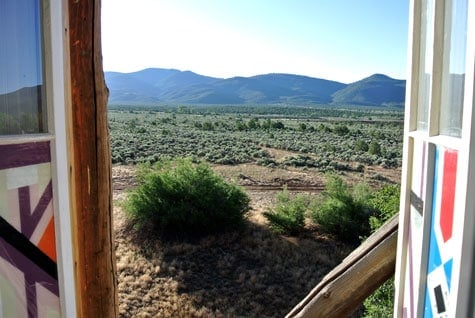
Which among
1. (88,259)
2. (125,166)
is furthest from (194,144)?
(88,259)

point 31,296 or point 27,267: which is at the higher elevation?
point 27,267

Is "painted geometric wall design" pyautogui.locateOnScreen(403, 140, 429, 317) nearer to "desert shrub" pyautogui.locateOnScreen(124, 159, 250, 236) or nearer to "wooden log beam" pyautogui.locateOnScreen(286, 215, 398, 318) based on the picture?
"wooden log beam" pyautogui.locateOnScreen(286, 215, 398, 318)

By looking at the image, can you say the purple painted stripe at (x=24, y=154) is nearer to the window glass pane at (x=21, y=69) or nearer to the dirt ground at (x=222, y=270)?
the window glass pane at (x=21, y=69)

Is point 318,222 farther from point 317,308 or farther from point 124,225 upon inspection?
point 317,308

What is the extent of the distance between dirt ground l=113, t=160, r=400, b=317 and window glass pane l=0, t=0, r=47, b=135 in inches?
214

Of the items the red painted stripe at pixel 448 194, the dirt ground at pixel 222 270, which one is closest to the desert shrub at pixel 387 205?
the dirt ground at pixel 222 270

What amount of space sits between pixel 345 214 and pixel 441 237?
8393mm

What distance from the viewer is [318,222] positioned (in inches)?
390

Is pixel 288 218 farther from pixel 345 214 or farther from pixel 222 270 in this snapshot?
pixel 222 270

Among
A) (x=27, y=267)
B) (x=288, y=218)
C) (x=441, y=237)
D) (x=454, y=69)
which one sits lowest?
(x=288, y=218)

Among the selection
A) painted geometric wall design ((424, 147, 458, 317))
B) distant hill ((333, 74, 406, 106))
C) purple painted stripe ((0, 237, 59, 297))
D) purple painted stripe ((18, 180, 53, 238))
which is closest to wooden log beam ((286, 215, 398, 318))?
painted geometric wall design ((424, 147, 458, 317))

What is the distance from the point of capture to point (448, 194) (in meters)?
1.20

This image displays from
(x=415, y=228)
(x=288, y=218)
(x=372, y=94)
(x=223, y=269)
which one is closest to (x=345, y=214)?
(x=288, y=218)

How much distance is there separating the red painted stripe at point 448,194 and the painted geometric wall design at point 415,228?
22 centimetres
